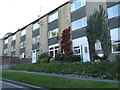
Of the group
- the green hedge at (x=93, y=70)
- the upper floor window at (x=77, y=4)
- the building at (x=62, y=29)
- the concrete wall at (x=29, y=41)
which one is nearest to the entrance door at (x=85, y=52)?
the building at (x=62, y=29)

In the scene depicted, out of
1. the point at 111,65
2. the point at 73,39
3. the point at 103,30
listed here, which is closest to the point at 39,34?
the point at 73,39

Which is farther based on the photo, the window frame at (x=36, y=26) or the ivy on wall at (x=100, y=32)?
the window frame at (x=36, y=26)

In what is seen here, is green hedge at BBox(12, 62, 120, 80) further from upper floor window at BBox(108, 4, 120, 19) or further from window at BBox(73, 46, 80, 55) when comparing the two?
upper floor window at BBox(108, 4, 120, 19)

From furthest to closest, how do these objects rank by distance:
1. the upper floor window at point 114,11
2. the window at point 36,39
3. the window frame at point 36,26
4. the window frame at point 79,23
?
1. the window frame at point 36,26
2. the window at point 36,39
3. the window frame at point 79,23
4. the upper floor window at point 114,11

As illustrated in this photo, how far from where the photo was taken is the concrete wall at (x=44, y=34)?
3461cm

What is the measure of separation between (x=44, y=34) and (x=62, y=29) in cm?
607

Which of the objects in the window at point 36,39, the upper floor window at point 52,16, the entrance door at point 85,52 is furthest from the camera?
the window at point 36,39

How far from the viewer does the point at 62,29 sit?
3017 cm

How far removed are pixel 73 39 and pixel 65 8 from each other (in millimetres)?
5396

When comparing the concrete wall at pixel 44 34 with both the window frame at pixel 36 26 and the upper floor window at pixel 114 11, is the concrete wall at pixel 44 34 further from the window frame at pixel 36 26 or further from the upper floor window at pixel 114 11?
the upper floor window at pixel 114 11

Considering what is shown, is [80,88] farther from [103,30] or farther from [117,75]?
[103,30]

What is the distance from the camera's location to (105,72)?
14.4m

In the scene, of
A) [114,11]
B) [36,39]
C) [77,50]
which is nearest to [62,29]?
[77,50]

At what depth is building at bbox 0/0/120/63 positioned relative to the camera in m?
21.7
